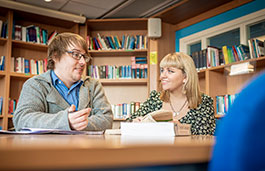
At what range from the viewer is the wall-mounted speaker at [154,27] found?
13.8ft

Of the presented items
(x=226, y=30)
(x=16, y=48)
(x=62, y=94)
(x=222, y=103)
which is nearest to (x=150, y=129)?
(x=62, y=94)

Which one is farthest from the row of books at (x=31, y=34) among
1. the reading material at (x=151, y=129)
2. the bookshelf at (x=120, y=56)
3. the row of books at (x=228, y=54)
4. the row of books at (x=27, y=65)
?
the reading material at (x=151, y=129)

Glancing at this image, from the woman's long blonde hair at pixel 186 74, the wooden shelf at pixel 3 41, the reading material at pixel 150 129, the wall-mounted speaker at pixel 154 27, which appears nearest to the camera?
the reading material at pixel 150 129

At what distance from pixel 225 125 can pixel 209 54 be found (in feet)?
11.1

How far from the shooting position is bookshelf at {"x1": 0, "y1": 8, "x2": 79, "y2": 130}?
3.83 metres

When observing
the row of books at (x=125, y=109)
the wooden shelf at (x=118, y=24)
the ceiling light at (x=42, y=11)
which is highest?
the ceiling light at (x=42, y=11)

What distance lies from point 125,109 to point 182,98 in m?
2.00

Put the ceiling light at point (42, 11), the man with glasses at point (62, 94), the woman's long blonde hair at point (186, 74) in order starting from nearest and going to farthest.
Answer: the man with glasses at point (62, 94) → the woman's long blonde hair at point (186, 74) → the ceiling light at point (42, 11)

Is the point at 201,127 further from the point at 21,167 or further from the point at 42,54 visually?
the point at 42,54

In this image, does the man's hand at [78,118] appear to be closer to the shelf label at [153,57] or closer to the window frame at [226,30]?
the window frame at [226,30]

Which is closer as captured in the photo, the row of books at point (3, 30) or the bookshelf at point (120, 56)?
the row of books at point (3, 30)

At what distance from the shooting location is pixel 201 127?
2.20 m

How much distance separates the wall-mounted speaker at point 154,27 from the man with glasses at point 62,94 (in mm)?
2437

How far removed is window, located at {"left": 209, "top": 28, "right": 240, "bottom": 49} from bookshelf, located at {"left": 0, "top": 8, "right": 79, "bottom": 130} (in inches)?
82.9
